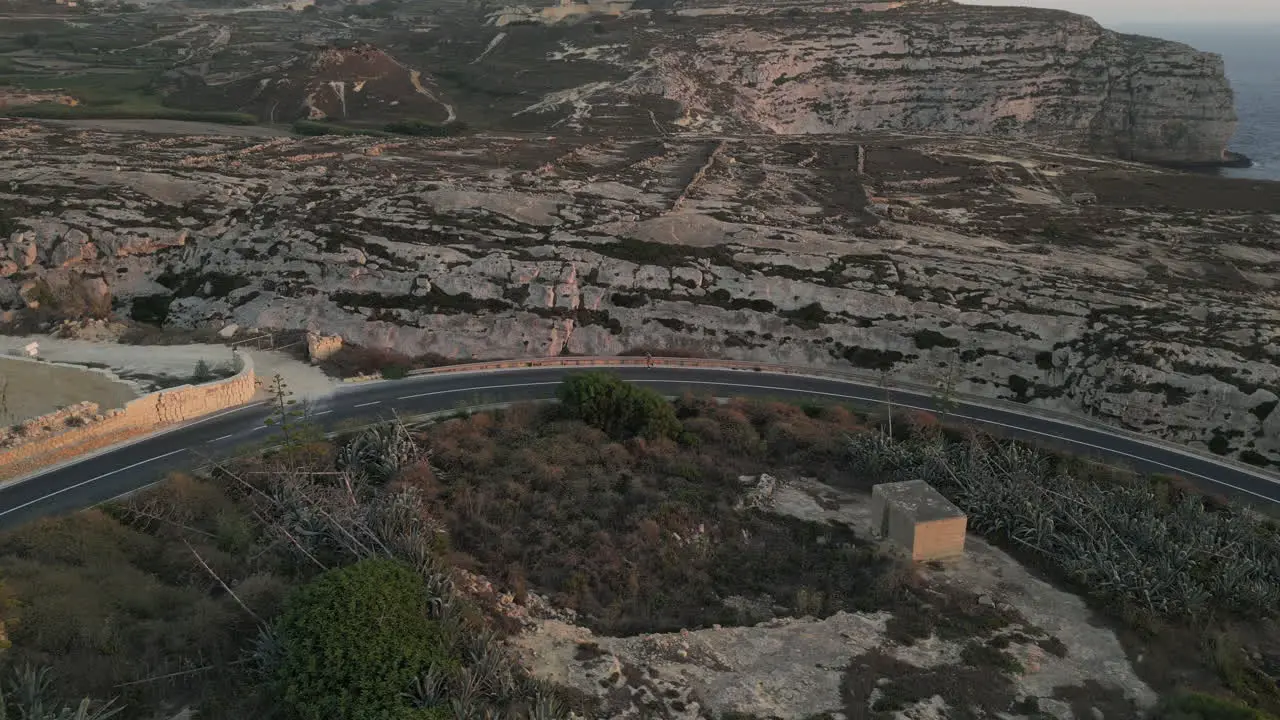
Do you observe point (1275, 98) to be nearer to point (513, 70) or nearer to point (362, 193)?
point (513, 70)

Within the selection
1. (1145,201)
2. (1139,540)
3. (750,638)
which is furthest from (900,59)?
(750,638)

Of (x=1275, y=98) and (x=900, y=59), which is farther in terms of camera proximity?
(x=1275, y=98)

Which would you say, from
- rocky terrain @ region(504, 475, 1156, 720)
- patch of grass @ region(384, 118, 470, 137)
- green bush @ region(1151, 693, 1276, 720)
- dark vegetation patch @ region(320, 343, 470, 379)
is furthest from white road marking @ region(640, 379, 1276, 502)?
patch of grass @ region(384, 118, 470, 137)

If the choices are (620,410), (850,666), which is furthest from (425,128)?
(850,666)

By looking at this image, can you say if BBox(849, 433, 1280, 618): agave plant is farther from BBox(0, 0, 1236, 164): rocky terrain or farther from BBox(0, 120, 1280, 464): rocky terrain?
BBox(0, 0, 1236, 164): rocky terrain

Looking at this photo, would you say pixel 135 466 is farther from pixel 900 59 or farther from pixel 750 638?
pixel 900 59

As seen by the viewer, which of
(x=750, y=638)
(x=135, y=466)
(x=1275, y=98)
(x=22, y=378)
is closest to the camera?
(x=750, y=638)

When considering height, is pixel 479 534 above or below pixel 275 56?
below

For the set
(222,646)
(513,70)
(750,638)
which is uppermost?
(513,70)

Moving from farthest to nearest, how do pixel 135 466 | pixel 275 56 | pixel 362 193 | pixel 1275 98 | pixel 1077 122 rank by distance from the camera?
pixel 1275 98, pixel 275 56, pixel 1077 122, pixel 362 193, pixel 135 466
